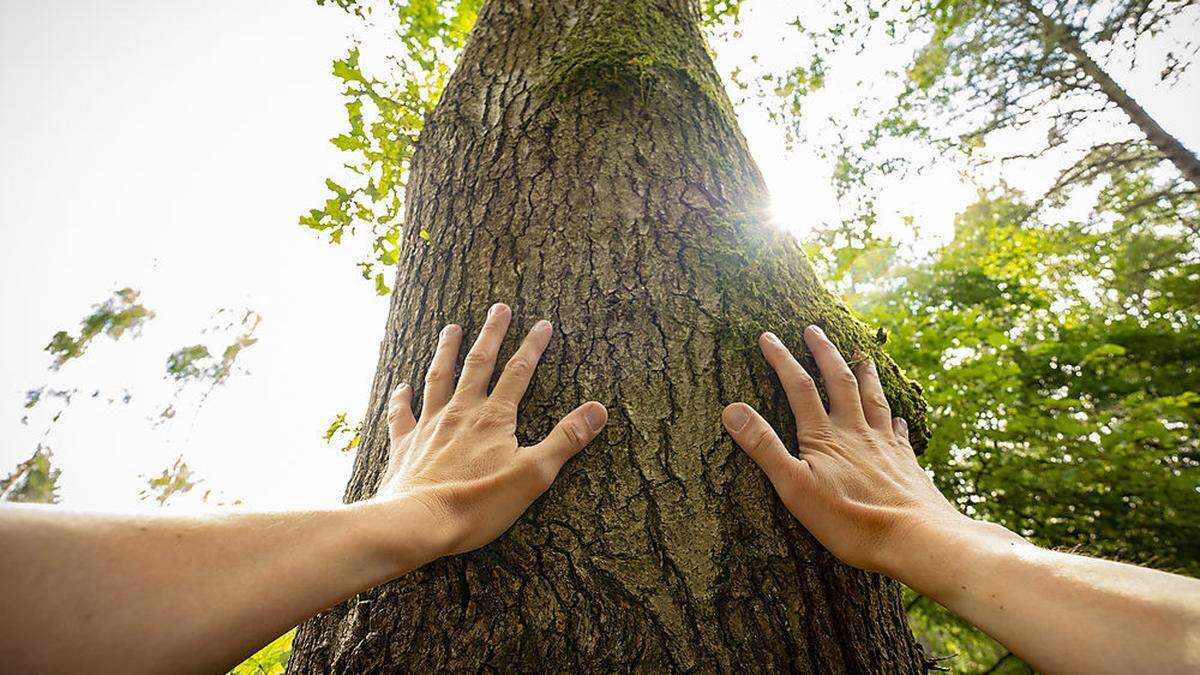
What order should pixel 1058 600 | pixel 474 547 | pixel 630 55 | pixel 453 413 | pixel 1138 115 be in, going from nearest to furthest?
pixel 1058 600 → pixel 474 547 → pixel 453 413 → pixel 630 55 → pixel 1138 115

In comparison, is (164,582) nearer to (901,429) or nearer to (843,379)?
(843,379)

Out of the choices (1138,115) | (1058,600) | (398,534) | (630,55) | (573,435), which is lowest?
(1058,600)

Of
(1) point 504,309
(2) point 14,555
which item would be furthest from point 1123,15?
(2) point 14,555

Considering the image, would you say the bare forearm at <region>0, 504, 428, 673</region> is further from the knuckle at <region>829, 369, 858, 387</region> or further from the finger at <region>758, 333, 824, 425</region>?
the knuckle at <region>829, 369, 858, 387</region>

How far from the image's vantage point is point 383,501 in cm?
112

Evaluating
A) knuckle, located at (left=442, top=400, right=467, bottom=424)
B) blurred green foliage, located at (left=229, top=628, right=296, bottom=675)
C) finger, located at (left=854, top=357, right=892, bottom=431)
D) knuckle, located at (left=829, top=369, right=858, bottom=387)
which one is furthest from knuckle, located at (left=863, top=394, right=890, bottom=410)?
blurred green foliage, located at (left=229, top=628, right=296, bottom=675)

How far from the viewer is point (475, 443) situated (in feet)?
4.39

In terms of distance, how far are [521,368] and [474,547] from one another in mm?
508

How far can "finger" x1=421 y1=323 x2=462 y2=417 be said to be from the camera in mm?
1516

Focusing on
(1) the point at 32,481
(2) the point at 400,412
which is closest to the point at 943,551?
(2) the point at 400,412

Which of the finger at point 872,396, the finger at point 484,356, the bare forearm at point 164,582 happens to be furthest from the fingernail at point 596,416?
the finger at point 872,396

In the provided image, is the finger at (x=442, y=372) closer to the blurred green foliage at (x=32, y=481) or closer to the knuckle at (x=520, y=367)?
the knuckle at (x=520, y=367)

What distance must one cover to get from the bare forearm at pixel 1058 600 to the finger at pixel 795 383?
1.32ft

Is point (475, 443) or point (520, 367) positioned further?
point (520, 367)
